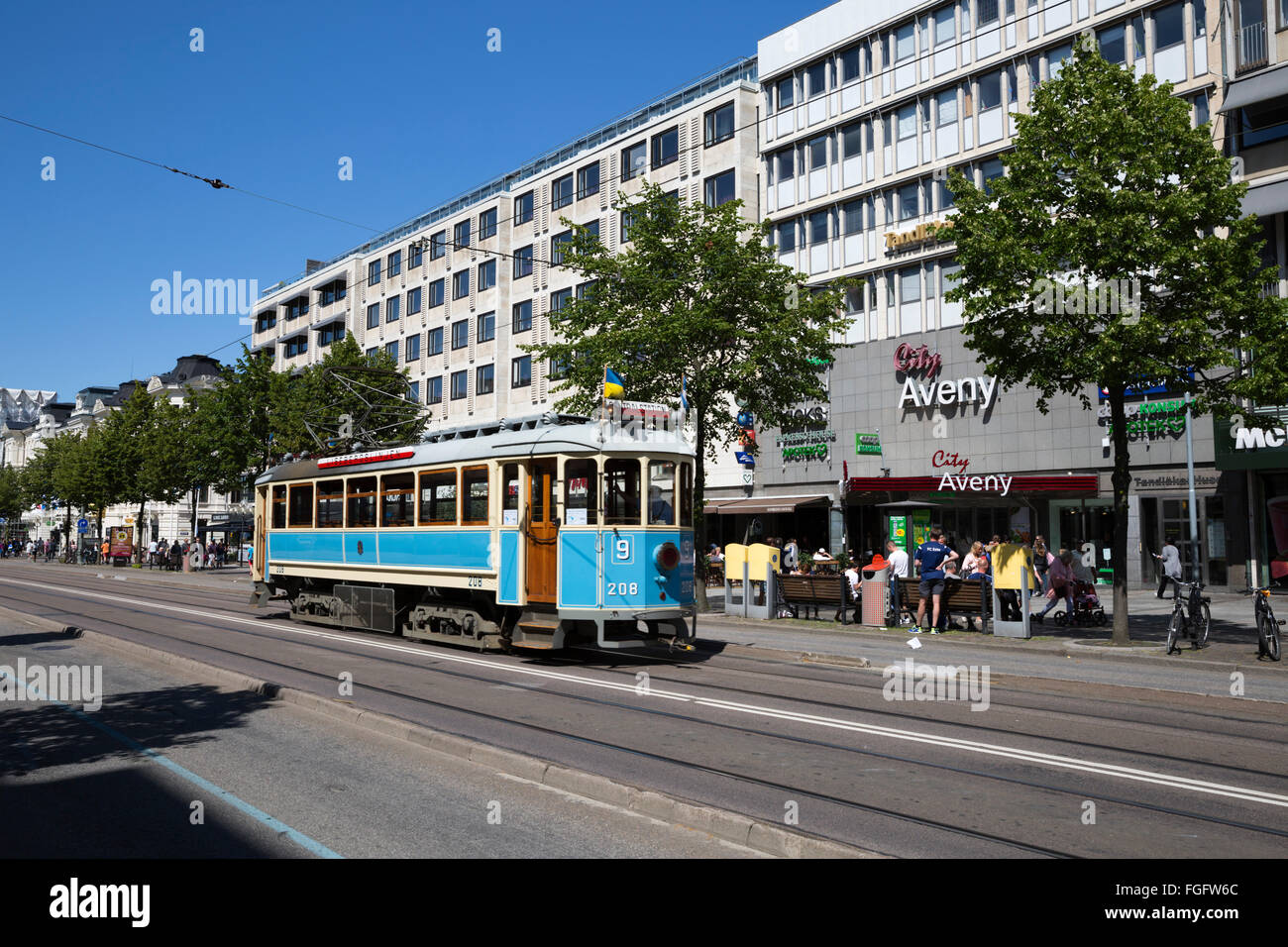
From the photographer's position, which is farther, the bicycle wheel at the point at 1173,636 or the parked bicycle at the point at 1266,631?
the bicycle wheel at the point at 1173,636

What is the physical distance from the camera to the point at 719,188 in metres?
40.2

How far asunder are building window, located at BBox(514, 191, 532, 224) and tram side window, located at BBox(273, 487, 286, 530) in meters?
33.7

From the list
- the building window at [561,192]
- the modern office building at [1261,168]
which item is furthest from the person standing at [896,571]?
the building window at [561,192]

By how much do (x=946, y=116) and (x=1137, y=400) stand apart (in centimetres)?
1146

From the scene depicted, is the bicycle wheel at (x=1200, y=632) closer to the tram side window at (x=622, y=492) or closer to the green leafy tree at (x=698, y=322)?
the tram side window at (x=622, y=492)

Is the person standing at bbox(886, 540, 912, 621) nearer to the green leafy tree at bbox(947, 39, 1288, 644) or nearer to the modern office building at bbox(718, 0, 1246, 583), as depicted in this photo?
the green leafy tree at bbox(947, 39, 1288, 644)

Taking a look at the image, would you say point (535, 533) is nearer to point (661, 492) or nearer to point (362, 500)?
point (661, 492)

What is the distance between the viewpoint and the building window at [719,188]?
39.6m

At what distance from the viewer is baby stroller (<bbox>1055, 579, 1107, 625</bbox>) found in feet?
64.7

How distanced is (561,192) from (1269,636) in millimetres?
41451

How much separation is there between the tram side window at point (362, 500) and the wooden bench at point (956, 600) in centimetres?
987

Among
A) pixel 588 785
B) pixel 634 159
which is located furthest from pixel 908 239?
pixel 588 785

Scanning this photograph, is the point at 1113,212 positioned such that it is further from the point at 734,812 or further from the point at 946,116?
the point at 946,116

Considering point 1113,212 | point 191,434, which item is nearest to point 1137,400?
point 1113,212
